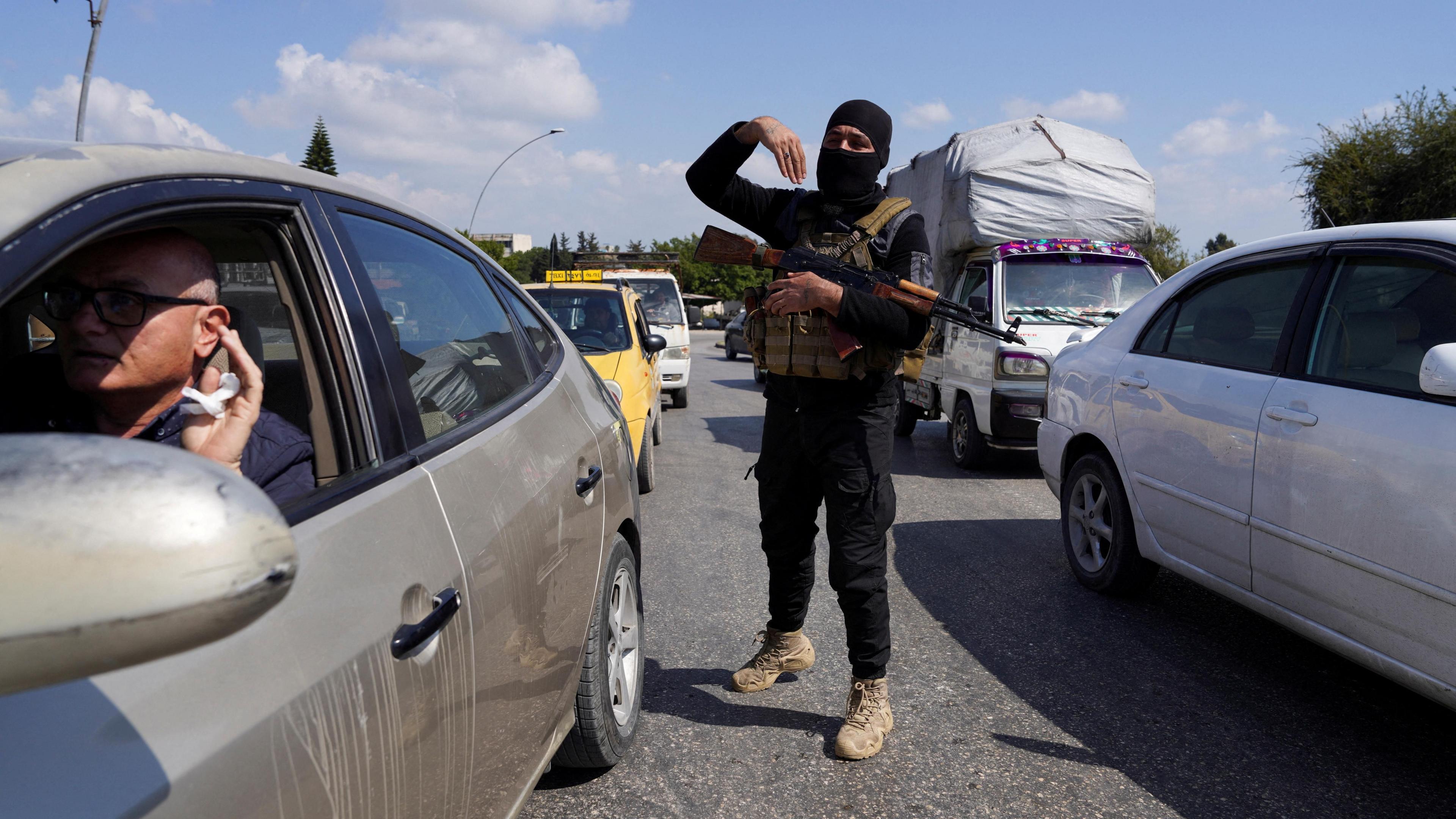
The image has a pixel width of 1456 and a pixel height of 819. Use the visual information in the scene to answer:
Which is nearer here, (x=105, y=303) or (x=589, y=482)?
(x=105, y=303)

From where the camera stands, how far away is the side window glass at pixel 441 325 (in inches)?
78.7

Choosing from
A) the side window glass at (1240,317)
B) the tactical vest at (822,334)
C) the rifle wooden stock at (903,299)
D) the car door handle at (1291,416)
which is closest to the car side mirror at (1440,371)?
the car door handle at (1291,416)

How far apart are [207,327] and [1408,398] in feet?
10.3

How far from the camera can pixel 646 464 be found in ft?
24.2

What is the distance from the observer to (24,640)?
27.7 inches

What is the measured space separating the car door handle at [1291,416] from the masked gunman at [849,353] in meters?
1.29

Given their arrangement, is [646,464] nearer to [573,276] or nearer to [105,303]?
[573,276]

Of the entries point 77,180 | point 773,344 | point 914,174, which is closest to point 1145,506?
point 773,344

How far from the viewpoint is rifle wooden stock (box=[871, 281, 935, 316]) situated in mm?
3170

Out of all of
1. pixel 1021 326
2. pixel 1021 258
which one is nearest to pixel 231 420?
pixel 1021 326

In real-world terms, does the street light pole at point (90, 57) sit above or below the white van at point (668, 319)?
above

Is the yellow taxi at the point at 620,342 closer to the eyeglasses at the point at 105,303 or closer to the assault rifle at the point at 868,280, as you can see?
the assault rifle at the point at 868,280

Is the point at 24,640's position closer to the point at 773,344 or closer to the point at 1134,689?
the point at 773,344

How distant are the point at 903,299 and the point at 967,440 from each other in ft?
18.2
